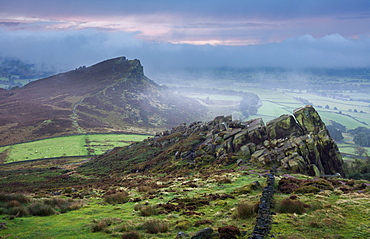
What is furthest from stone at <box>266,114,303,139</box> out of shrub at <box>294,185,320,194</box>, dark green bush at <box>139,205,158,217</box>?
dark green bush at <box>139,205,158,217</box>

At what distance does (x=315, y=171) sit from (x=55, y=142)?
122 metres

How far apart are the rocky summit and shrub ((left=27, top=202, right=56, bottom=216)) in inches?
1201

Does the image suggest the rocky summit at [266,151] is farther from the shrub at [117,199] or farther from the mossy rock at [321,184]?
the shrub at [117,199]

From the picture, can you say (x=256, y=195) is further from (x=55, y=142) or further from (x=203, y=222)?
(x=55, y=142)

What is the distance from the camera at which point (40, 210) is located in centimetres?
2197

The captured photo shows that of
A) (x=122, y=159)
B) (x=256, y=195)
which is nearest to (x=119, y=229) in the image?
(x=256, y=195)

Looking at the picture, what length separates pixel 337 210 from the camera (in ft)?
66.0

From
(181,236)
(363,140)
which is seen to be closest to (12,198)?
(181,236)

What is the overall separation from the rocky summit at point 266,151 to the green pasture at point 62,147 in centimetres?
4532

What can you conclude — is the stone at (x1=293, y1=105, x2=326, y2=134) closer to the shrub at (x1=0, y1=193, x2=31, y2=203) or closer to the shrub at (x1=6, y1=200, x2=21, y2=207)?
the shrub at (x1=0, y1=193, x2=31, y2=203)

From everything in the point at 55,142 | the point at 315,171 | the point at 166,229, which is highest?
the point at 166,229

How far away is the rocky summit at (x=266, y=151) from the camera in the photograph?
43.2 metres

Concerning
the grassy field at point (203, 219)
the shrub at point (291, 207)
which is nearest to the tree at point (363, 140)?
the grassy field at point (203, 219)

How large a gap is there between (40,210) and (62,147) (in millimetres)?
106631
